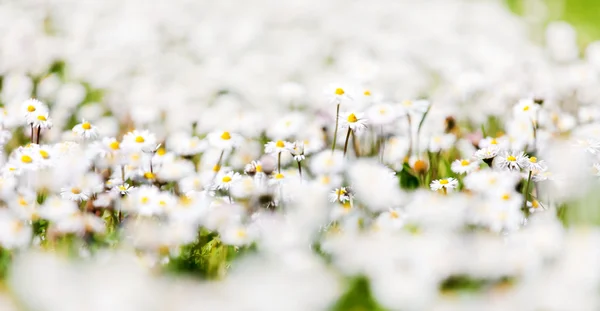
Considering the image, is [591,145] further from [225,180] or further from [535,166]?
[225,180]

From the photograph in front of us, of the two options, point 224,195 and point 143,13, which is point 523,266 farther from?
point 143,13

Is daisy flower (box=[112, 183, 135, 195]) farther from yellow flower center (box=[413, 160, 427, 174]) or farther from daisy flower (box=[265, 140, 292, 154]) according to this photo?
yellow flower center (box=[413, 160, 427, 174])

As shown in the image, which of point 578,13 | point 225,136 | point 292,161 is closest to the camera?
point 225,136

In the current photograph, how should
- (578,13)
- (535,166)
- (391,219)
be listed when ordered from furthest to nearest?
(578,13), (535,166), (391,219)

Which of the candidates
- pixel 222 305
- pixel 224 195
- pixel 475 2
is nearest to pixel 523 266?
pixel 222 305

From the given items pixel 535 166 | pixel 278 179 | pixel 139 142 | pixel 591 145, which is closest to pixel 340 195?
pixel 278 179

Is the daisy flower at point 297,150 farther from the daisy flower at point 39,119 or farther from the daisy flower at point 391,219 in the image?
the daisy flower at point 39,119

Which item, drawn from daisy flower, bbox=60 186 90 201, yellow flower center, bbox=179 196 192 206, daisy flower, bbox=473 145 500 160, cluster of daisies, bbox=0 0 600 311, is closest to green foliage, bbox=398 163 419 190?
cluster of daisies, bbox=0 0 600 311

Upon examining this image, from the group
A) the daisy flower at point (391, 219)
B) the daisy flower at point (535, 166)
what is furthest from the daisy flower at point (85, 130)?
the daisy flower at point (535, 166)
